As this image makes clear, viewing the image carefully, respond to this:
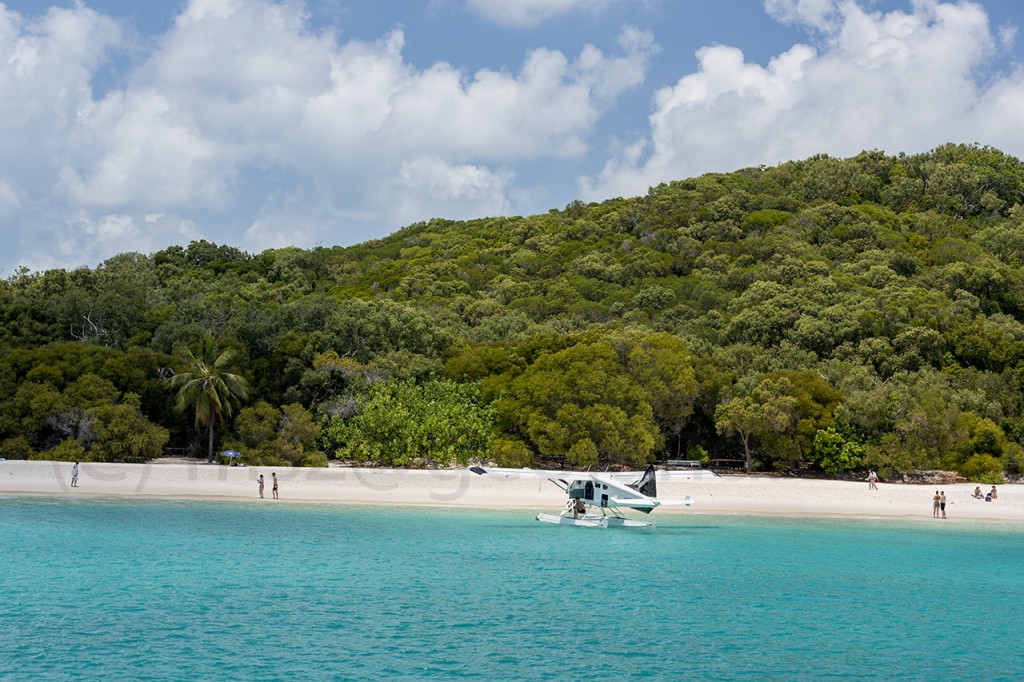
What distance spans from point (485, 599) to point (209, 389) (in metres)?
A: 28.4

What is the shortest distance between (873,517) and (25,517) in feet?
112

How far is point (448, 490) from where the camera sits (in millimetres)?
43031

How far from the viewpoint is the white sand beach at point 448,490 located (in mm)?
40938

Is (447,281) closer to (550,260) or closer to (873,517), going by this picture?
(550,260)

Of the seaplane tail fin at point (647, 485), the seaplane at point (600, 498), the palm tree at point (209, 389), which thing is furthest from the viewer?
the palm tree at point (209, 389)

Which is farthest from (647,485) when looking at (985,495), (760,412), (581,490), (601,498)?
(985,495)

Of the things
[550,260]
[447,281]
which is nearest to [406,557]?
[447,281]

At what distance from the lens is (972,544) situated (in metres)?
34.2

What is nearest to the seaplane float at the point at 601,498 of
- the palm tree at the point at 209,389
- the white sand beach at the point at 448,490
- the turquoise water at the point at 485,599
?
the turquoise water at the point at 485,599

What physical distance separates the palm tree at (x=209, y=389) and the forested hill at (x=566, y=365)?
145mm

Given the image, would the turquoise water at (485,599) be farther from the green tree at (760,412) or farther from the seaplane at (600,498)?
the green tree at (760,412)

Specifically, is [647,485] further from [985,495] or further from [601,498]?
[985,495]

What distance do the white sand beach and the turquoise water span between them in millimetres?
4106

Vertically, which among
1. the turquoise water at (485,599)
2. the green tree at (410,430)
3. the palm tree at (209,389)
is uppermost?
the palm tree at (209,389)
